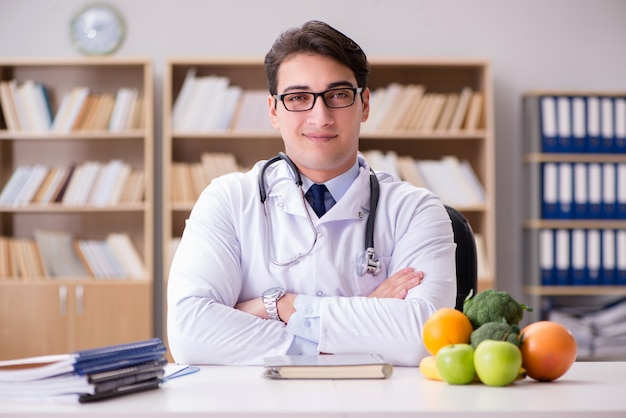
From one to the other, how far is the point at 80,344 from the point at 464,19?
9.32 ft

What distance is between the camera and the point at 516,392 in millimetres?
1277

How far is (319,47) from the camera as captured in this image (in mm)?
2113

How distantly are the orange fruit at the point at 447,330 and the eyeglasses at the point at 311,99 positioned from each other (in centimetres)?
82

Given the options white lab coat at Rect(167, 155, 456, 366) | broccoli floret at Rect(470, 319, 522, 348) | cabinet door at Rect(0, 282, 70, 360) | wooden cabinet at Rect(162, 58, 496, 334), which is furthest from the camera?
wooden cabinet at Rect(162, 58, 496, 334)

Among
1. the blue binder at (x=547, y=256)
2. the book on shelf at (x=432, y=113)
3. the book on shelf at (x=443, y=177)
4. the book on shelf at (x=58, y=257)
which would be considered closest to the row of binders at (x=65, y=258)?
the book on shelf at (x=58, y=257)

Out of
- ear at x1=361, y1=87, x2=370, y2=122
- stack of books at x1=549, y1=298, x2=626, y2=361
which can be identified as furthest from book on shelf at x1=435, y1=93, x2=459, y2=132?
ear at x1=361, y1=87, x2=370, y2=122

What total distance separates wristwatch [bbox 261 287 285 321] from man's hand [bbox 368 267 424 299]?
0.22 m

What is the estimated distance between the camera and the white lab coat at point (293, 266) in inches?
70.5

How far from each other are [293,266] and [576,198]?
3.03 metres

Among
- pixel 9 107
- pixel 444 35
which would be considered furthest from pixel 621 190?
pixel 9 107

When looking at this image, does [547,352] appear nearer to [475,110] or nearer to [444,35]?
[475,110]

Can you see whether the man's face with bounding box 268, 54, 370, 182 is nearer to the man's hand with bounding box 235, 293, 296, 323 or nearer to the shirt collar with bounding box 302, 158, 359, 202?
the shirt collar with bounding box 302, 158, 359, 202

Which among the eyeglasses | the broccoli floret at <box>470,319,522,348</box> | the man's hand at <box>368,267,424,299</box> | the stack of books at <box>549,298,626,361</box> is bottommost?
the stack of books at <box>549,298,626,361</box>

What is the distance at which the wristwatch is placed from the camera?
1.96 m
